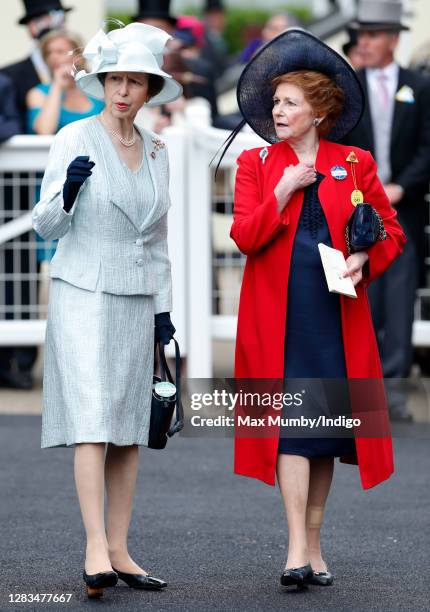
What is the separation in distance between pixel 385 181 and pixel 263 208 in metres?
4.13

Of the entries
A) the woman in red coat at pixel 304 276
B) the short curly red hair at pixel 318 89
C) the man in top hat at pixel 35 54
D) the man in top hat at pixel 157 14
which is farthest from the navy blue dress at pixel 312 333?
the man in top hat at pixel 157 14

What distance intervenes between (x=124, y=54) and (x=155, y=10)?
20.8ft

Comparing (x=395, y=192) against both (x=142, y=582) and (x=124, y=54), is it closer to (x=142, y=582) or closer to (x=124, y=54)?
(x=124, y=54)

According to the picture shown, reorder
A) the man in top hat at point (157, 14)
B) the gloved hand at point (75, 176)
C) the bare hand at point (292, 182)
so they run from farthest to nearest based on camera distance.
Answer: the man in top hat at point (157, 14) < the bare hand at point (292, 182) < the gloved hand at point (75, 176)

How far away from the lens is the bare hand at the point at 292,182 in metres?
6.10

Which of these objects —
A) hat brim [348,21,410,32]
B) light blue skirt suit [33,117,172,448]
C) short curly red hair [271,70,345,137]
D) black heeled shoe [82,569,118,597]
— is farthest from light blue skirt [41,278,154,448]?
hat brim [348,21,410,32]

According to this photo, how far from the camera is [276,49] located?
627 centimetres

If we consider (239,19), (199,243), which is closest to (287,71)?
(199,243)

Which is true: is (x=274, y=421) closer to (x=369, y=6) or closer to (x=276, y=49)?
(x=276, y=49)

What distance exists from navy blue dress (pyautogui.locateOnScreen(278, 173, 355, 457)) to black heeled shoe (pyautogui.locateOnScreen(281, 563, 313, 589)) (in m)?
0.41

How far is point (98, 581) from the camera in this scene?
5.89 m

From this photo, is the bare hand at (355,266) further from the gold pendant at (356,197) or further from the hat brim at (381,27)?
the hat brim at (381,27)

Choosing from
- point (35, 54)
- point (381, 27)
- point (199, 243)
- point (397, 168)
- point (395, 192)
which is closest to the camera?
point (395, 192)

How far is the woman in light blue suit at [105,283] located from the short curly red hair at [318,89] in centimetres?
43
